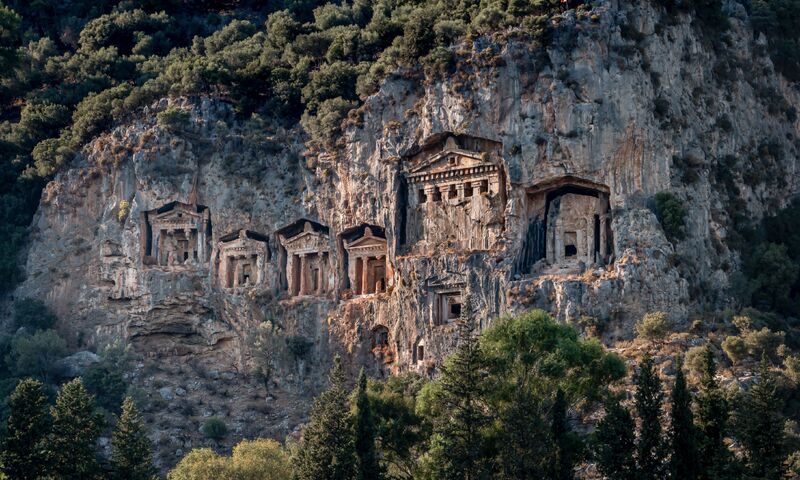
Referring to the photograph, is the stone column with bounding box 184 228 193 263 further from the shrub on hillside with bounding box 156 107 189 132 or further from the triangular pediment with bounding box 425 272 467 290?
the triangular pediment with bounding box 425 272 467 290

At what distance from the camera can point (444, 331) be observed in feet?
224

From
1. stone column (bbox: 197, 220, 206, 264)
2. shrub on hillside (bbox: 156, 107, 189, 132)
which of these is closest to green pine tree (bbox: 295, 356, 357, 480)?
stone column (bbox: 197, 220, 206, 264)

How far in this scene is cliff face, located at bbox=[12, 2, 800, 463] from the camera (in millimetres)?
66812

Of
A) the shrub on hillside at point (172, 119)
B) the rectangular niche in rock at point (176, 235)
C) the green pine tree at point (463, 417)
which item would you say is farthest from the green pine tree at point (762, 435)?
the shrub on hillside at point (172, 119)

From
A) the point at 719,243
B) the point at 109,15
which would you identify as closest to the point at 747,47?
the point at 719,243

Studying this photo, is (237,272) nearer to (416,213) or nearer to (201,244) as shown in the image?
(201,244)

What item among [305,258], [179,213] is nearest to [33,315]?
[179,213]

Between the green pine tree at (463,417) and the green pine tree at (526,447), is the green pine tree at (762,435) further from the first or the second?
the green pine tree at (463,417)

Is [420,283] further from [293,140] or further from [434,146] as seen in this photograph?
[293,140]

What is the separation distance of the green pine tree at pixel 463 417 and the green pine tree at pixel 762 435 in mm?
8333

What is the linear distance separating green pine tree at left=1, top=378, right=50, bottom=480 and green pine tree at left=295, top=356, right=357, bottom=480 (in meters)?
8.57

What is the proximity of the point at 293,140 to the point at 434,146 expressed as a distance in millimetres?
7864

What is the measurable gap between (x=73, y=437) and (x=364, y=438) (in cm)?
985

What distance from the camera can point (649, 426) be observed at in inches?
2045
